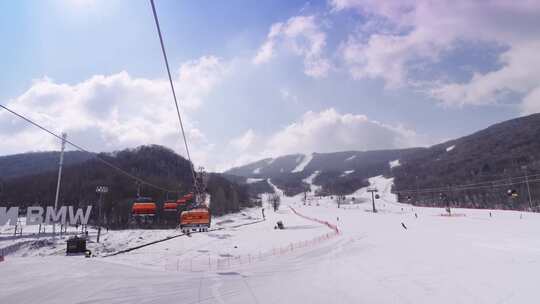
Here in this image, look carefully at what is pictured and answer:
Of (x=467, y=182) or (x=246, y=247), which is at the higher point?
(x=467, y=182)

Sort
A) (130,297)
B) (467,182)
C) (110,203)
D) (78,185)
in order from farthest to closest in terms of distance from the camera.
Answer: (467,182), (78,185), (110,203), (130,297)

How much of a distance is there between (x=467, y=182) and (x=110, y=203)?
195335 millimetres

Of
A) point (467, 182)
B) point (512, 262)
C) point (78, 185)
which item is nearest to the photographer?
point (512, 262)

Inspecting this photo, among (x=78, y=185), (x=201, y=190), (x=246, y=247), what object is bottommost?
(x=246, y=247)

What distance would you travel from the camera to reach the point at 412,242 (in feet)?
114

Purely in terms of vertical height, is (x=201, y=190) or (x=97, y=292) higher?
(x=201, y=190)

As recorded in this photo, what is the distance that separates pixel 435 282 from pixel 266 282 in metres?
10.3

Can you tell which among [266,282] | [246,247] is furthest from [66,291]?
[246,247]

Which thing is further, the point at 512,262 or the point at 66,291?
the point at 512,262

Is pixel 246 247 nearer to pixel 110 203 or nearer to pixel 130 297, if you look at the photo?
pixel 130 297

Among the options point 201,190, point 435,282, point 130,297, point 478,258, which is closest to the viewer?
point 130,297

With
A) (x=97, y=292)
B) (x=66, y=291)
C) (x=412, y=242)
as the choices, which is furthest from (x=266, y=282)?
(x=412, y=242)

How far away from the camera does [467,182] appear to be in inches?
7219

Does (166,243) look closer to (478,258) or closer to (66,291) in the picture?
(66,291)
